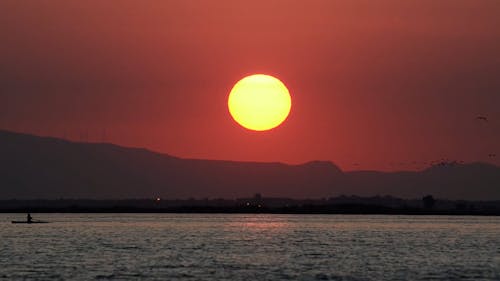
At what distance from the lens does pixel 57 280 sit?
9306cm

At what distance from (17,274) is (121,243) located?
53875mm

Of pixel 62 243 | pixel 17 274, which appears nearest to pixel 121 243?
pixel 62 243

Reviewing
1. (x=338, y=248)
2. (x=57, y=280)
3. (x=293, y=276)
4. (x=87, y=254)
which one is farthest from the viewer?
(x=338, y=248)

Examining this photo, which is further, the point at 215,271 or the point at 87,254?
the point at 87,254

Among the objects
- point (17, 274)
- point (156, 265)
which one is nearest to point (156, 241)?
point (156, 265)

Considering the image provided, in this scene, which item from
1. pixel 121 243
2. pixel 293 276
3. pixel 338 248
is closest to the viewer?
pixel 293 276

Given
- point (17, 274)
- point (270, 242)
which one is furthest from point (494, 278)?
point (270, 242)

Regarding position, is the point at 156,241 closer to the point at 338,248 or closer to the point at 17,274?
the point at 338,248

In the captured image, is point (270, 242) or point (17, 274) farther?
point (270, 242)

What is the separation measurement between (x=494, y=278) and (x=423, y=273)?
7.38 metres

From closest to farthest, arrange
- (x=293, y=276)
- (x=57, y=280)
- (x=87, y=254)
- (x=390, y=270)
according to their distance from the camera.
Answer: (x=57, y=280), (x=293, y=276), (x=390, y=270), (x=87, y=254)

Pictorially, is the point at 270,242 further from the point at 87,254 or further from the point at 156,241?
the point at 87,254

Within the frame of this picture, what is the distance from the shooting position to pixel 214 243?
15562 cm

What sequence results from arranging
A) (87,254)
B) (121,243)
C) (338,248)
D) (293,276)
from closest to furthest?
(293,276) → (87,254) → (338,248) → (121,243)
